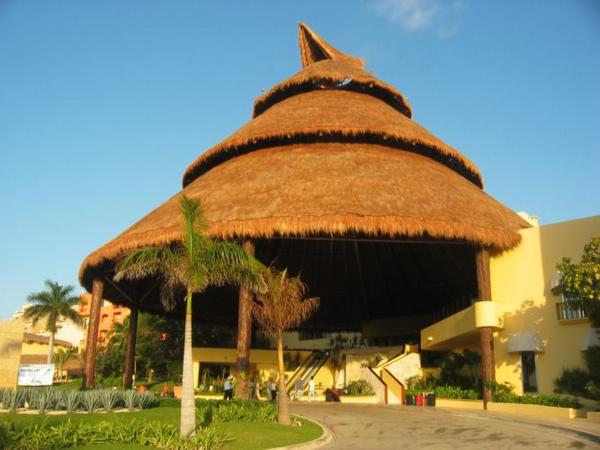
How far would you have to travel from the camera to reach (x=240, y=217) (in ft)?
81.8

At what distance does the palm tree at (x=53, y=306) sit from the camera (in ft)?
211

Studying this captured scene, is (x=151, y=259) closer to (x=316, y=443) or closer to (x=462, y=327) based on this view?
(x=316, y=443)

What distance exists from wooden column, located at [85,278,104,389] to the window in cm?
2066

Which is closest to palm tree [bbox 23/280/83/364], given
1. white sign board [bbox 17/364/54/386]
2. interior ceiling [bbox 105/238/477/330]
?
interior ceiling [bbox 105/238/477/330]

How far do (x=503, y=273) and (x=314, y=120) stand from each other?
14.4 meters

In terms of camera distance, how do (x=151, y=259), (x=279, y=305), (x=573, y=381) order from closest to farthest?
1. (x=151, y=259)
2. (x=279, y=305)
3. (x=573, y=381)

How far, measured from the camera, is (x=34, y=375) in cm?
2367

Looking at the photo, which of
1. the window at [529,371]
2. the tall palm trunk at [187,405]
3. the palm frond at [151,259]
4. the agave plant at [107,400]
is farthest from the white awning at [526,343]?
the agave plant at [107,400]

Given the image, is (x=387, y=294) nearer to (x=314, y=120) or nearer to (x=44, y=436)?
(x=314, y=120)

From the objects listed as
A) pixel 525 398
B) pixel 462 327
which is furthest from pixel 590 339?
pixel 462 327

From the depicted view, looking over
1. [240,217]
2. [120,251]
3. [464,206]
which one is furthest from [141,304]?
[464,206]

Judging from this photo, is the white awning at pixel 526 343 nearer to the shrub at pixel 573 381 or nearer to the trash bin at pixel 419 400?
the shrub at pixel 573 381

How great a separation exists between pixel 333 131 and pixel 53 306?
4674cm

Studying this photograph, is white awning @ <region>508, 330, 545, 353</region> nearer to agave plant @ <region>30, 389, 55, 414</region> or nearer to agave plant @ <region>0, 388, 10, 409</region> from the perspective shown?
agave plant @ <region>30, 389, 55, 414</region>
